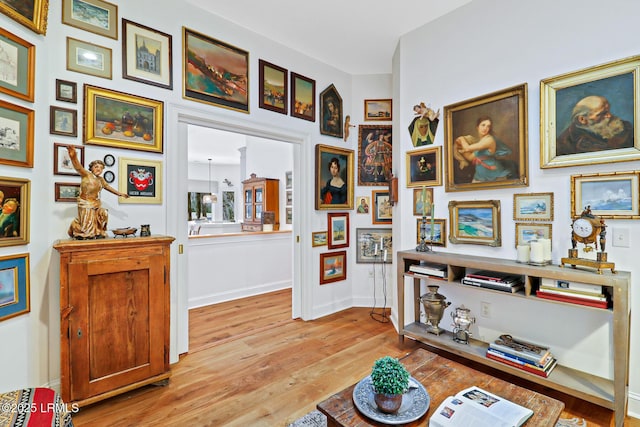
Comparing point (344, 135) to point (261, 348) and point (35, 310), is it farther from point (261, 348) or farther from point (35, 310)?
point (35, 310)

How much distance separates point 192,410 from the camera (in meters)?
2.02

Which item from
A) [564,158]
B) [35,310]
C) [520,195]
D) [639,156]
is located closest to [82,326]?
[35,310]

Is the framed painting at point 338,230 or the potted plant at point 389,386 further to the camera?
the framed painting at point 338,230

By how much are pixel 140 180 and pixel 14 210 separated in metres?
0.78

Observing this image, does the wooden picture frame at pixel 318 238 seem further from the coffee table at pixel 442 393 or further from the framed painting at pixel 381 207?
the coffee table at pixel 442 393

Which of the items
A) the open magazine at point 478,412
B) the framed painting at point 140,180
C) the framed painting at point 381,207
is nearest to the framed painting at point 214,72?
the framed painting at point 140,180

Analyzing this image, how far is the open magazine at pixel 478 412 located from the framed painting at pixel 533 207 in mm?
1518

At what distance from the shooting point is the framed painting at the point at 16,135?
5.90ft

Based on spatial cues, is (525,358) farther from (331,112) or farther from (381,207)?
(331,112)

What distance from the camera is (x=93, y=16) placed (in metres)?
2.26

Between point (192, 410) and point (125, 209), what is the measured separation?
1577 mm

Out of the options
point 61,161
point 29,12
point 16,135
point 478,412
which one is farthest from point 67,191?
point 478,412

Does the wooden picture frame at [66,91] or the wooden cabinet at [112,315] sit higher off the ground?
the wooden picture frame at [66,91]

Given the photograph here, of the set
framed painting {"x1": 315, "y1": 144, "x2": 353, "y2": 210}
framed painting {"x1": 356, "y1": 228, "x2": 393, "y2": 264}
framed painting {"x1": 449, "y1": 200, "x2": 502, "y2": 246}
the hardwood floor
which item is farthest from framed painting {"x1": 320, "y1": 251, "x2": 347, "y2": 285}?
framed painting {"x1": 449, "y1": 200, "x2": 502, "y2": 246}
